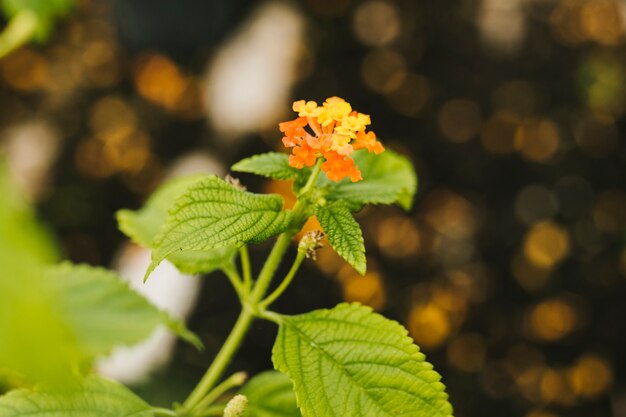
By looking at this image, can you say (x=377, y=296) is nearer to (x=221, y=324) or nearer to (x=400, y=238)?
(x=400, y=238)

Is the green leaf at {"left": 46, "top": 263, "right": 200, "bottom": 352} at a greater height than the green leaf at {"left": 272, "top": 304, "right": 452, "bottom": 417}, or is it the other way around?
the green leaf at {"left": 46, "top": 263, "right": 200, "bottom": 352}

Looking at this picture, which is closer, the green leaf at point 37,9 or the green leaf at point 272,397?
the green leaf at point 272,397

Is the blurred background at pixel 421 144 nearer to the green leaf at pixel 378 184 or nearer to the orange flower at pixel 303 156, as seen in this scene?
the green leaf at pixel 378 184

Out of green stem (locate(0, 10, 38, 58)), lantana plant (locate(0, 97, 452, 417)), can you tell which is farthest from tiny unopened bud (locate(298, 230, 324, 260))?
green stem (locate(0, 10, 38, 58))

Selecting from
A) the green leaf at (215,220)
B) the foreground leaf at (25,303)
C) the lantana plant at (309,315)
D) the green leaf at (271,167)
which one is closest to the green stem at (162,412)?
the lantana plant at (309,315)

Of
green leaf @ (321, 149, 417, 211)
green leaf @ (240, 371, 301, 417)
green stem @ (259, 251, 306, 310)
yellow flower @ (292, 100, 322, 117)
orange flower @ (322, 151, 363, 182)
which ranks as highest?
yellow flower @ (292, 100, 322, 117)

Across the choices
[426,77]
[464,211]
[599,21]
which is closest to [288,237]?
[464,211]

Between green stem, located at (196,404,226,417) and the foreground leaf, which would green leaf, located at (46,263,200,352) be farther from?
the foreground leaf
